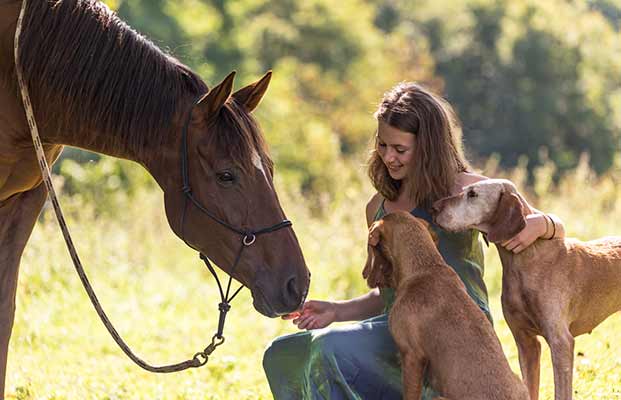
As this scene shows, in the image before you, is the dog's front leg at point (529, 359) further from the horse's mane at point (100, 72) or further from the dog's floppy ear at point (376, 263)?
the horse's mane at point (100, 72)

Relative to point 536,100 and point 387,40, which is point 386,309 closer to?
point 536,100

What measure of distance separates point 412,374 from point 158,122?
4.60ft

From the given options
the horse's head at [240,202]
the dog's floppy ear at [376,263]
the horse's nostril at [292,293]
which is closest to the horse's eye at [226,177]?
the horse's head at [240,202]

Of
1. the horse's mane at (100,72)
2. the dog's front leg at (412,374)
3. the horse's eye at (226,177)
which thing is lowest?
the dog's front leg at (412,374)

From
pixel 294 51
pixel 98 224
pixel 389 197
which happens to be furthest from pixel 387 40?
pixel 389 197

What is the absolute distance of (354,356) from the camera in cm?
368

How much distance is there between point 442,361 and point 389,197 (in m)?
0.95

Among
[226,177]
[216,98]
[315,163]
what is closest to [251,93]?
[216,98]

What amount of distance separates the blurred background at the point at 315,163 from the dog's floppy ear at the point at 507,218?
1.29 metres

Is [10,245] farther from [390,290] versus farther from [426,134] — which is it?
[426,134]

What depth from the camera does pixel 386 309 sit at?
3951 millimetres

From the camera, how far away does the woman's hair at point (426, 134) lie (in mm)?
3820

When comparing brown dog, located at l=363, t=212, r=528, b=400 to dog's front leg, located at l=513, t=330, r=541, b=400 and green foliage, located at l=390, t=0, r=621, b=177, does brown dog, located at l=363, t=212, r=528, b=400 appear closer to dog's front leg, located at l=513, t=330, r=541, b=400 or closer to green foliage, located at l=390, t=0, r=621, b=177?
dog's front leg, located at l=513, t=330, r=541, b=400

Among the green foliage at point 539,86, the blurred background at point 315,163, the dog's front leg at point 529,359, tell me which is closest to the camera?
the dog's front leg at point 529,359
